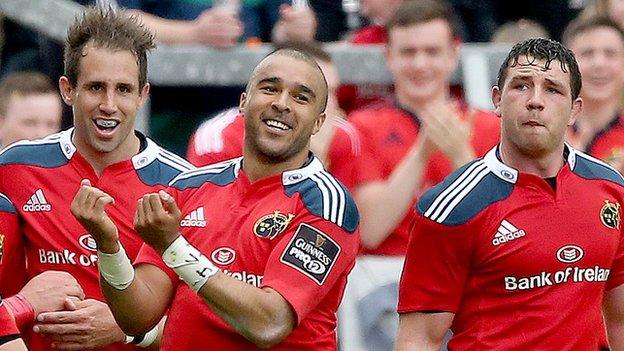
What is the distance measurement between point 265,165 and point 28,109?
3034 millimetres

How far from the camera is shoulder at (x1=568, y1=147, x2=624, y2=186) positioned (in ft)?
20.2

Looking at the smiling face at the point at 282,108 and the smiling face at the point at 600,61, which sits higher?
the smiling face at the point at 282,108

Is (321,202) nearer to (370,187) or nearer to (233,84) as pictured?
(370,187)

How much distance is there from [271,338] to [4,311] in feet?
2.98

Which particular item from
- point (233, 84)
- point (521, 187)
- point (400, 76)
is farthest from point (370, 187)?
point (521, 187)

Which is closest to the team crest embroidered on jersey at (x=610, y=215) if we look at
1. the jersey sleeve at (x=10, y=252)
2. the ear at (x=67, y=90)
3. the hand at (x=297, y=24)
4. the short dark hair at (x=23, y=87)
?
the ear at (x=67, y=90)

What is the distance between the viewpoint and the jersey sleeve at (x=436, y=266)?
19.6 feet

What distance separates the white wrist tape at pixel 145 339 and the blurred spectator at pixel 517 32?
4356 mm

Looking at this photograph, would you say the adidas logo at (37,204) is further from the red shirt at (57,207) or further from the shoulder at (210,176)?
the shoulder at (210,176)

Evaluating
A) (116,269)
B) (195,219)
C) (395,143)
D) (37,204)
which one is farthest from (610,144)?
(116,269)

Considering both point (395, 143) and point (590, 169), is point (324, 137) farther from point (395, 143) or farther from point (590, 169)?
point (590, 169)

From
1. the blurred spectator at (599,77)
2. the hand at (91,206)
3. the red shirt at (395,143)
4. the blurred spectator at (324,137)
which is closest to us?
the hand at (91,206)

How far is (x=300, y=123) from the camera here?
5953 millimetres

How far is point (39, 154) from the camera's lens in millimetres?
6410
